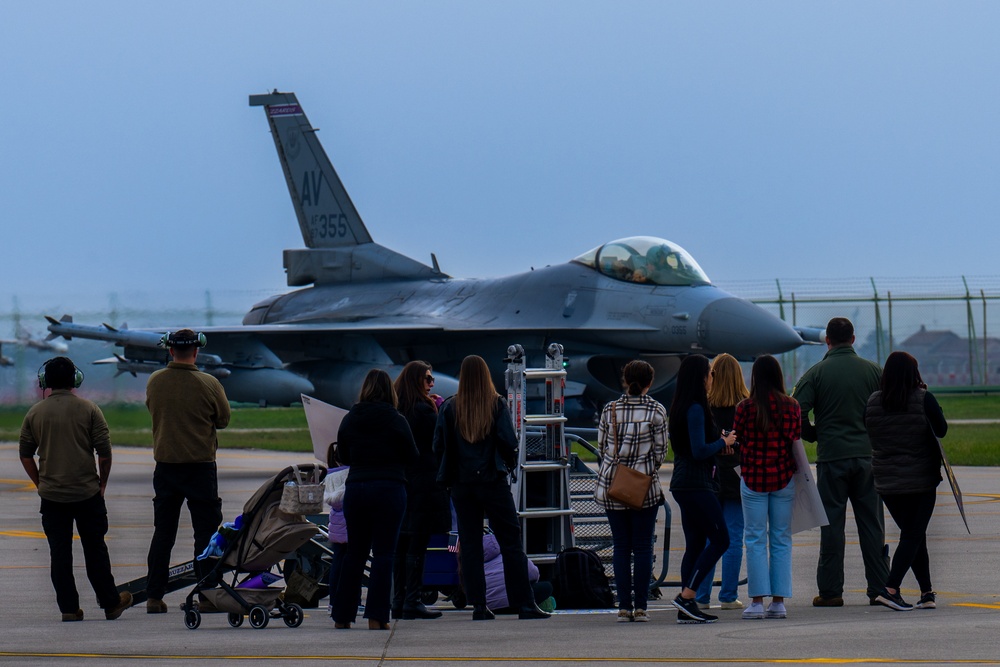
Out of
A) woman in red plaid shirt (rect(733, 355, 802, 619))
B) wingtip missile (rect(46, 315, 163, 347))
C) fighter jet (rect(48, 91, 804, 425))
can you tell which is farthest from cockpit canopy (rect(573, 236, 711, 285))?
woman in red plaid shirt (rect(733, 355, 802, 619))

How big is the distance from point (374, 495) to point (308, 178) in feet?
65.2

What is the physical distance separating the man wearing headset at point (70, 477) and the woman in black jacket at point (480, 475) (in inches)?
79.9

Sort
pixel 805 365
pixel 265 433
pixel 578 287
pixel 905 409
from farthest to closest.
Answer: pixel 805 365 → pixel 265 433 → pixel 578 287 → pixel 905 409

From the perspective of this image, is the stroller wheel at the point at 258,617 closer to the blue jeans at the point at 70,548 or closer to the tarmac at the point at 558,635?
the tarmac at the point at 558,635

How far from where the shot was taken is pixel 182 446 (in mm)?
8898

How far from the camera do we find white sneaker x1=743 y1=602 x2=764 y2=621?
8.18 meters

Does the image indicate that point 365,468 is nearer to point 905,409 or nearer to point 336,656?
point 336,656

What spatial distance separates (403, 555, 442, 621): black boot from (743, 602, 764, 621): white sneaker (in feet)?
5.98

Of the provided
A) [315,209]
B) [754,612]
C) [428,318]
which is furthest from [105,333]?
[754,612]

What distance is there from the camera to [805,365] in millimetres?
36781

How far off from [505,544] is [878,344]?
1184 inches

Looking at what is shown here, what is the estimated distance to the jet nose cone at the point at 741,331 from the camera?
1978 cm

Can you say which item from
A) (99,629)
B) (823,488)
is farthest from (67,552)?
(823,488)

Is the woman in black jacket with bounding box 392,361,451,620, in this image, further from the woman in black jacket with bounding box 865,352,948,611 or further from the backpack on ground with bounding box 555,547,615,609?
the woman in black jacket with bounding box 865,352,948,611
